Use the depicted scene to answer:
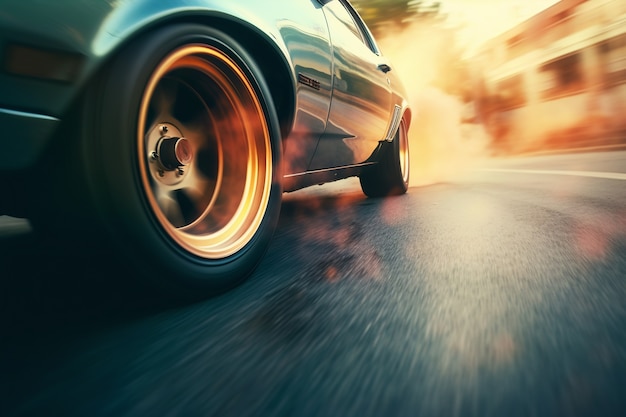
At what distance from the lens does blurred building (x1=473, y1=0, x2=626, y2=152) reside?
1834 cm

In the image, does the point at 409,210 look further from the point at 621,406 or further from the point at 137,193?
the point at 621,406

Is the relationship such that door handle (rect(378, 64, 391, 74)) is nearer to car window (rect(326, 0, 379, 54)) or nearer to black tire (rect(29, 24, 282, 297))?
car window (rect(326, 0, 379, 54))

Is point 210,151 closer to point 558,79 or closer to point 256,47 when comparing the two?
point 256,47

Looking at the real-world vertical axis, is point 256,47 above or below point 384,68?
above

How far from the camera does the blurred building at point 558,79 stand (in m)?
18.3

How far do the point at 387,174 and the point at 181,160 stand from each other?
10.7 feet

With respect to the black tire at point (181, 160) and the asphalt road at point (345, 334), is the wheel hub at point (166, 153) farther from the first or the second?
the asphalt road at point (345, 334)

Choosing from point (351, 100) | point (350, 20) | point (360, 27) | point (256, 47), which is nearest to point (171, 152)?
point (256, 47)

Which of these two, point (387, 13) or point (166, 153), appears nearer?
point (166, 153)

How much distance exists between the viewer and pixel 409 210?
4.43m

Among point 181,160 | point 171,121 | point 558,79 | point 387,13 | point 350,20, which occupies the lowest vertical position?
point 558,79

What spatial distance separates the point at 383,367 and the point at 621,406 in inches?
19.8

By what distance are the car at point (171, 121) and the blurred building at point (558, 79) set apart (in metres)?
13.4

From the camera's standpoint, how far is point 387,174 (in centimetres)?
534
